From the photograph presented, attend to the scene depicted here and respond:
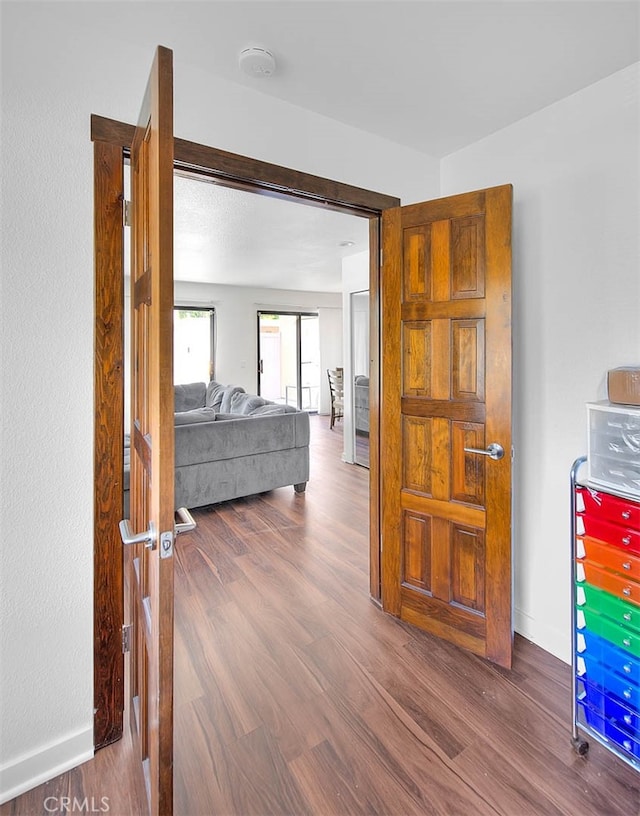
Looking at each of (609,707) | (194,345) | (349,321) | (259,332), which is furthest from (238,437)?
(259,332)

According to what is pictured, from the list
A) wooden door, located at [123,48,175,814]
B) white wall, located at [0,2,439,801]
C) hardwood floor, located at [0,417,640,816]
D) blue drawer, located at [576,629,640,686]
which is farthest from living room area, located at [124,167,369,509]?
blue drawer, located at [576,629,640,686]

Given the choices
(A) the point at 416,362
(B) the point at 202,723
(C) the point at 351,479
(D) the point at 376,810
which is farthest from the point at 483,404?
(C) the point at 351,479

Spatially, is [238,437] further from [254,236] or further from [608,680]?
[608,680]

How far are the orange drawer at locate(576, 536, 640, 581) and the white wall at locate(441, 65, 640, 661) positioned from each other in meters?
0.47

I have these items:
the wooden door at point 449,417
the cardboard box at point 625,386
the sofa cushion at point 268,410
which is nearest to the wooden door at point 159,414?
the wooden door at point 449,417

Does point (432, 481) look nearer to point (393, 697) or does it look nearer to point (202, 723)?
point (393, 697)

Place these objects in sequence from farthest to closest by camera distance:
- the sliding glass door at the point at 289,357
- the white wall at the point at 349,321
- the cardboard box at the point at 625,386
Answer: the sliding glass door at the point at 289,357
the white wall at the point at 349,321
the cardboard box at the point at 625,386

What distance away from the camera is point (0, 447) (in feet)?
4.37

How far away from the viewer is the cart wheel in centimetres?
149

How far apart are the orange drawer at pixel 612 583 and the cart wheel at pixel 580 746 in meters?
0.55

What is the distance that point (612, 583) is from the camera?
142 cm
